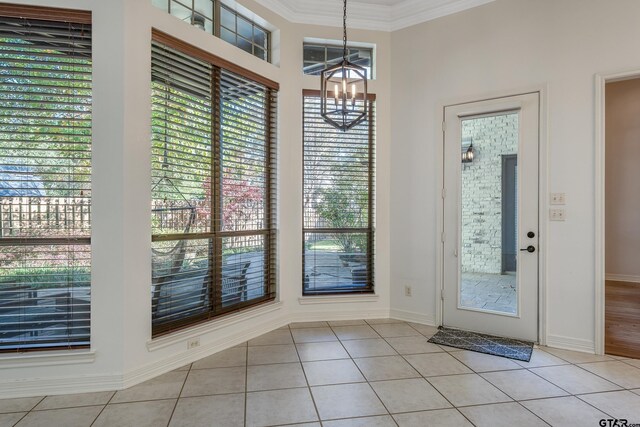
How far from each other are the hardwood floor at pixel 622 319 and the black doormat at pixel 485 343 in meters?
0.73

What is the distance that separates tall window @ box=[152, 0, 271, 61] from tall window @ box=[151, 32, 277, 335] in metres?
0.31

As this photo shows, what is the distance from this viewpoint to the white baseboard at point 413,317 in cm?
385

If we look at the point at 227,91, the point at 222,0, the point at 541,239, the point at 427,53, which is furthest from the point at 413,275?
the point at 222,0

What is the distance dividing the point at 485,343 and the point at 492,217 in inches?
48.7

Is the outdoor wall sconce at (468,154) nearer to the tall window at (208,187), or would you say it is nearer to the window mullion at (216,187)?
the tall window at (208,187)

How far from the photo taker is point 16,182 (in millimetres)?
2387

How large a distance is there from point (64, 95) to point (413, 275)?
143 inches

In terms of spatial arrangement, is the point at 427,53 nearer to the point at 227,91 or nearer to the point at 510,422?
the point at 227,91

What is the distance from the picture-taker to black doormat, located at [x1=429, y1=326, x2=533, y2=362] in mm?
3069

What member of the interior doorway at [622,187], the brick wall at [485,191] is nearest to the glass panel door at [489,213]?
the brick wall at [485,191]

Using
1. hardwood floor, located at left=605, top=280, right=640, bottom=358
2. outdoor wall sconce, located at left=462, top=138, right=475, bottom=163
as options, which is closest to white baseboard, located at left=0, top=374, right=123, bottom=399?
outdoor wall sconce, located at left=462, top=138, right=475, bottom=163

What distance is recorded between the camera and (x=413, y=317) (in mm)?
3969

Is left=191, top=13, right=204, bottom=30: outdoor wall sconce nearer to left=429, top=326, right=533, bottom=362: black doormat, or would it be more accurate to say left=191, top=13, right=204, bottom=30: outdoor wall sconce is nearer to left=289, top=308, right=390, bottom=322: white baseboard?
left=289, top=308, right=390, bottom=322: white baseboard

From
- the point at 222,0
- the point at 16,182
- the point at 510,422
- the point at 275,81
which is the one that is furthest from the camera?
the point at 275,81
